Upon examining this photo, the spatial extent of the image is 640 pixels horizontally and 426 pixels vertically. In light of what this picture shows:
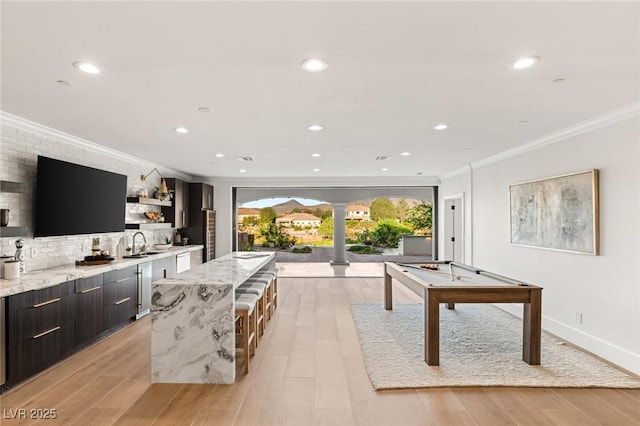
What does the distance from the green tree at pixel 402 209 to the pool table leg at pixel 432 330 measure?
44.0ft

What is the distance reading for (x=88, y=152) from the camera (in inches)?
189

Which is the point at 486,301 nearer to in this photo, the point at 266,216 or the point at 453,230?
the point at 453,230

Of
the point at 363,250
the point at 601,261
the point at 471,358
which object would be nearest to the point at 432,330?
the point at 471,358

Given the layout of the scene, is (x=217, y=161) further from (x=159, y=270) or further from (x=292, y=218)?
(x=292, y=218)

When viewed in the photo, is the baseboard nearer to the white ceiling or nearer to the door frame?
the white ceiling

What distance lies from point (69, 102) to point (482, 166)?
19.5ft

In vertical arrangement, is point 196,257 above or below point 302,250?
above

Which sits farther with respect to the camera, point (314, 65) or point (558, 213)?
point (558, 213)

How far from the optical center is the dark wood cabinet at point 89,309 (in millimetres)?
3771

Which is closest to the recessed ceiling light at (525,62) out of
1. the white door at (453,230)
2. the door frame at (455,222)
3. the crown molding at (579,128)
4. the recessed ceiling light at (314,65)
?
the recessed ceiling light at (314,65)

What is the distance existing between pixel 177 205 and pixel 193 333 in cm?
460

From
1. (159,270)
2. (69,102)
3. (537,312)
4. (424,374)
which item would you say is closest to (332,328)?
(424,374)

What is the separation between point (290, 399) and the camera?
9.32 feet

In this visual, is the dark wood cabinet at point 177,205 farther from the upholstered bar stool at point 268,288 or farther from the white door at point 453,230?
the white door at point 453,230
